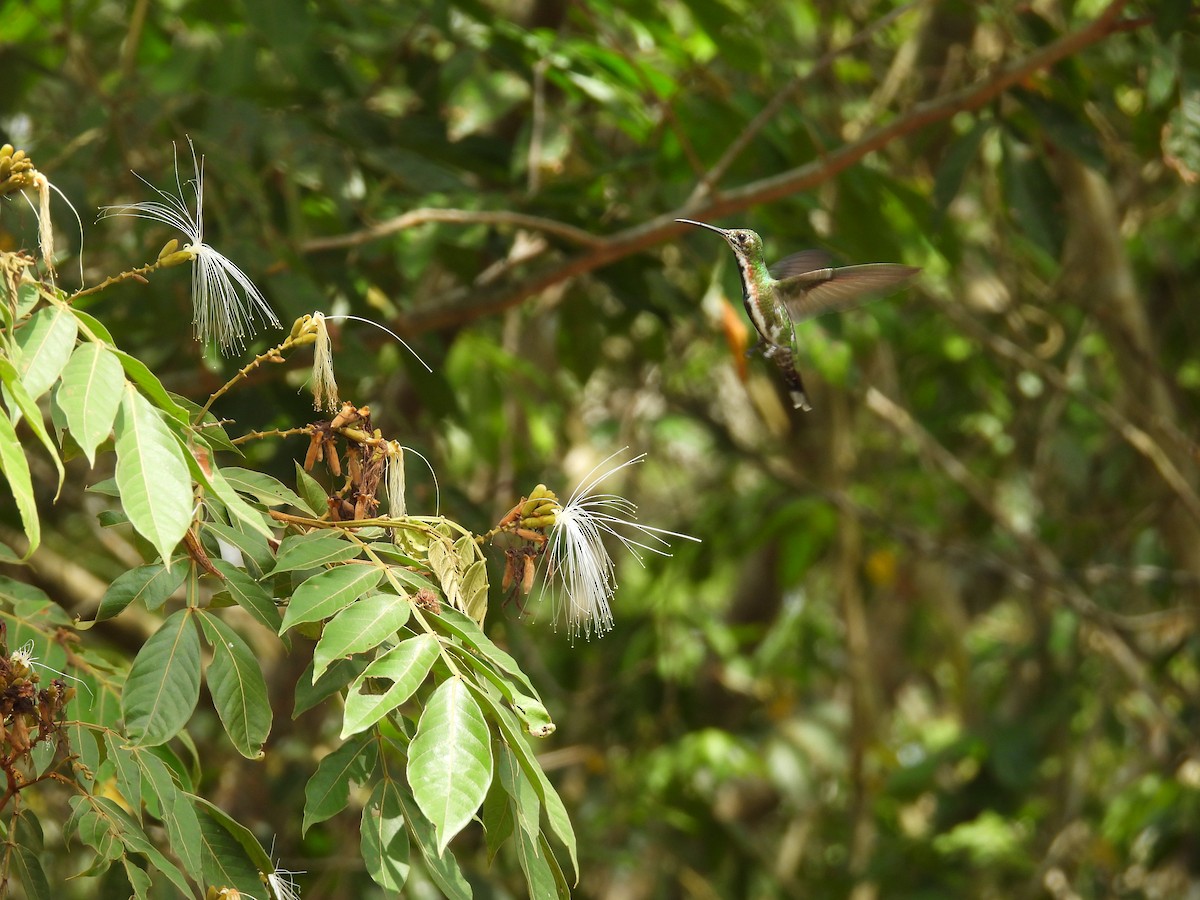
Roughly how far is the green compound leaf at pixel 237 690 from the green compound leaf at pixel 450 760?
0.19 meters

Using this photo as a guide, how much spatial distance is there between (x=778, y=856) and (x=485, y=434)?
229cm

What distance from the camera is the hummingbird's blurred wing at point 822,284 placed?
2.02m

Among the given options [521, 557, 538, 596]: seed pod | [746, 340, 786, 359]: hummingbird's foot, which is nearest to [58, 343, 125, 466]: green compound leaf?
[521, 557, 538, 596]: seed pod

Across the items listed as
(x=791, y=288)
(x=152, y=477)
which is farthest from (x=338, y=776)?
(x=791, y=288)

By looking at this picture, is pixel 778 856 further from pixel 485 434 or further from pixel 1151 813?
pixel 485 434

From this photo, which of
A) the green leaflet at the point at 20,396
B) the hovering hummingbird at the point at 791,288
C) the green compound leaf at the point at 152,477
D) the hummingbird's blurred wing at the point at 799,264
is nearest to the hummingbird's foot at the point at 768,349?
the hovering hummingbird at the point at 791,288

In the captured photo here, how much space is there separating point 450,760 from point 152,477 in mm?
303

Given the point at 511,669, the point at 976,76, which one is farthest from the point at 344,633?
the point at 976,76

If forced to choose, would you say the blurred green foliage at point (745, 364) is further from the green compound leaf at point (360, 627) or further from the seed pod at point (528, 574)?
the green compound leaf at point (360, 627)

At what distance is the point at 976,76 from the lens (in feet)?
9.87

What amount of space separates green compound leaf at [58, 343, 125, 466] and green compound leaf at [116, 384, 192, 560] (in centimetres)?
2

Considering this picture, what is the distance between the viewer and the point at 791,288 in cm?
211

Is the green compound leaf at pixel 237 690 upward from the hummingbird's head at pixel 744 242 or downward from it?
downward

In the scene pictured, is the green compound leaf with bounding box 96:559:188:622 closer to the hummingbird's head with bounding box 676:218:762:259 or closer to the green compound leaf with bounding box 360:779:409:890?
the green compound leaf with bounding box 360:779:409:890
